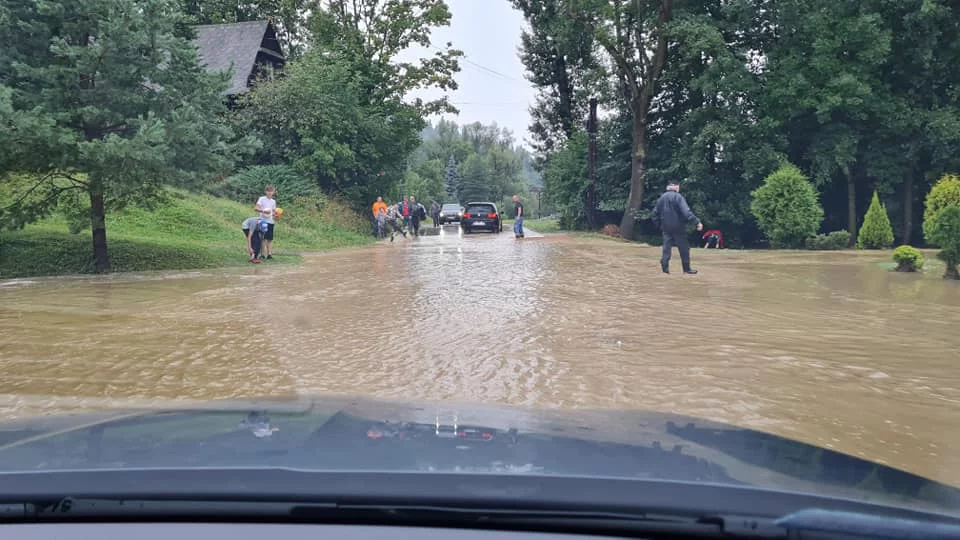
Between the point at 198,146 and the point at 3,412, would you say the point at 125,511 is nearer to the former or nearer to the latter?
the point at 3,412

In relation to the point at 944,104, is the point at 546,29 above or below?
above

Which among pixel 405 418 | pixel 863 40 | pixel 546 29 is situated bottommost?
pixel 405 418

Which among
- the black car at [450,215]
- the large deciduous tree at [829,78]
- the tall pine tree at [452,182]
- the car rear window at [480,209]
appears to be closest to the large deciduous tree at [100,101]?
the large deciduous tree at [829,78]

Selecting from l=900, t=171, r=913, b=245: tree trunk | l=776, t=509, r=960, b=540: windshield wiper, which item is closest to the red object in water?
l=900, t=171, r=913, b=245: tree trunk

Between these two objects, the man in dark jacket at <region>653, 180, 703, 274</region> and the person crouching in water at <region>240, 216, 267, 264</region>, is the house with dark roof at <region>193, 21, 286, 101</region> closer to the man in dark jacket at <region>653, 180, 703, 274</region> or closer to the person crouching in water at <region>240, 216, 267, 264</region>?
the person crouching in water at <region>240, 216, 267, 264</region>

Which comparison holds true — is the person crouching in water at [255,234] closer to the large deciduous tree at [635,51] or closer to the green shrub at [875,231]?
the large deciduous tree at [635,51]

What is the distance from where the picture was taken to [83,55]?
1313 cm

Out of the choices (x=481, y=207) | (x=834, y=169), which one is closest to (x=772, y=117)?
(x=834, y=169)

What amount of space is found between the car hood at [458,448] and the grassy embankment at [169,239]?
14.1 metres

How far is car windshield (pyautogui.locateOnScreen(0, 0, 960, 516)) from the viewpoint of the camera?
264 cm

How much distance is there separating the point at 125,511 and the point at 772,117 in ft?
95.9

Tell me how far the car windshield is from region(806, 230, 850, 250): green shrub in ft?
0.57

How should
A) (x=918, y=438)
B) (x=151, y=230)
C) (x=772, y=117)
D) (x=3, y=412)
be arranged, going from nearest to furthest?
(x=918, y=438), (x=3, y=412), (x=151, y=230), (x=772, y=117)

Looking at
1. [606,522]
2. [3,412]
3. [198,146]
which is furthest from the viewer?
[198,146]
